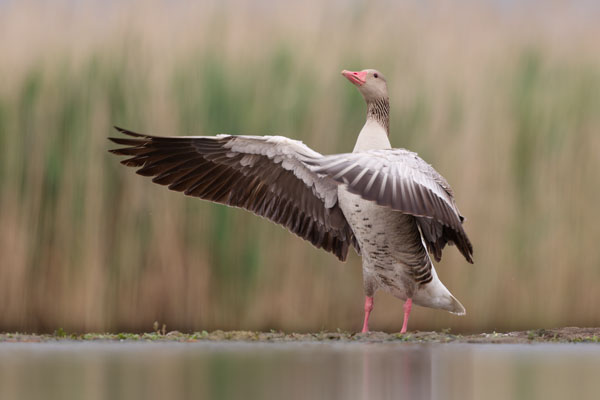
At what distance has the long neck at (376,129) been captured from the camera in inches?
223

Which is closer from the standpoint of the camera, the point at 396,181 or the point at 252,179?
the point at 396,181

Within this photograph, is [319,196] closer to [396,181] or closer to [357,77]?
[357,77]

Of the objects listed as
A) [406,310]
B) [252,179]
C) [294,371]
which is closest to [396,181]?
[294,371]

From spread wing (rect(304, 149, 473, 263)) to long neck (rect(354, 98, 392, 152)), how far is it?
2.46ft

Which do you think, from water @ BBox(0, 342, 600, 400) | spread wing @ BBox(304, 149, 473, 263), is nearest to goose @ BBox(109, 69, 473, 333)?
spread wing @ BBox(304, 149, 473, 263)

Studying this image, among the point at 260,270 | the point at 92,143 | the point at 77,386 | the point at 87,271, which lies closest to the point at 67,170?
the point at 92,143

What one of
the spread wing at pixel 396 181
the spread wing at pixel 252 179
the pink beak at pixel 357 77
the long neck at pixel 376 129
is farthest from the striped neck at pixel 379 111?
the spread wing at pixel 396 181

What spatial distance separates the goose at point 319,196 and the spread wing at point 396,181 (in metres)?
0.32

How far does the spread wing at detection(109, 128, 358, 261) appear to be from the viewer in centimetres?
574

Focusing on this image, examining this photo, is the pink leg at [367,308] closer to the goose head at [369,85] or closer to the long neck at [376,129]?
the long neck at [376,129]

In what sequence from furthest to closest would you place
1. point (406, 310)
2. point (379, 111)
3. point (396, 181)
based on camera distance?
point (379, 111) < point (406, 310) < point (396, 181)

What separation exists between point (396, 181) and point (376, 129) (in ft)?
4.67

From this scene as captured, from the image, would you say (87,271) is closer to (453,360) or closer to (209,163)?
(209,163)

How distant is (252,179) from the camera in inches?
233
